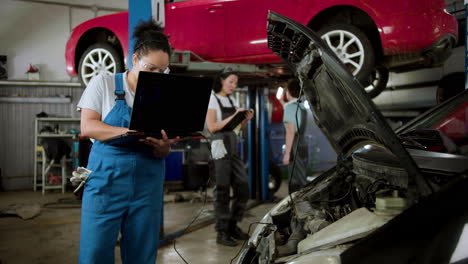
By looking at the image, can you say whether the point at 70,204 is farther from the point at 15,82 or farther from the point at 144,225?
the point at 144,225

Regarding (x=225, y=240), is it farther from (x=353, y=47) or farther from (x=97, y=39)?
(x=97, y=39)

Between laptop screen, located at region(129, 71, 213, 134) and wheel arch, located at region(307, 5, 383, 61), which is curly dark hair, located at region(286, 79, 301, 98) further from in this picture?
laptop screen, located at region(129, 71, 213, 134)

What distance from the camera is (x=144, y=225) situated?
1587 mm

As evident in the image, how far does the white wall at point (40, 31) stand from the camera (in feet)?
24.1

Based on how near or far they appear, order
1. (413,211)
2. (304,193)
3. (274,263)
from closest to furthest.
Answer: (413,211) → (274,263) → (304,193)

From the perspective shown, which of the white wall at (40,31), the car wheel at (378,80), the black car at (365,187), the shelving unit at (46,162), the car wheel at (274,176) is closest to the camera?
the black car at (365,187)

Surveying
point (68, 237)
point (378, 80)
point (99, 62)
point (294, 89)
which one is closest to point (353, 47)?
point (294, 89)

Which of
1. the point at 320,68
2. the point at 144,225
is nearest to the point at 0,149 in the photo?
the point at 144,225

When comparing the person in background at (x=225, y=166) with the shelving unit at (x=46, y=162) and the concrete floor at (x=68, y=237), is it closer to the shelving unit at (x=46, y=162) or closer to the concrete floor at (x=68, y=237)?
the concrete floor at (x=68, y=237)

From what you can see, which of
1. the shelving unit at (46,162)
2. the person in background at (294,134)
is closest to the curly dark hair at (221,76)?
the person in background at (294,134)

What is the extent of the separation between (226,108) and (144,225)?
1893 millimetres

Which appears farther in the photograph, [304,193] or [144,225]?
[304,193]

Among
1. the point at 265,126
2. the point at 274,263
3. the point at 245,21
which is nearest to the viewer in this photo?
the point at 274,263

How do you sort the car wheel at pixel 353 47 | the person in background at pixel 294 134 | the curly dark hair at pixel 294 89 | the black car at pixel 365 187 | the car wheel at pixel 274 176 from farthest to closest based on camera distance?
the car wheel at pixel 274 176 → the curly dark hair at pixel 294 89 → the person in background at pixel 294 134 → the car wheel at pixel 353 47 → the black car at pixel 365 187
